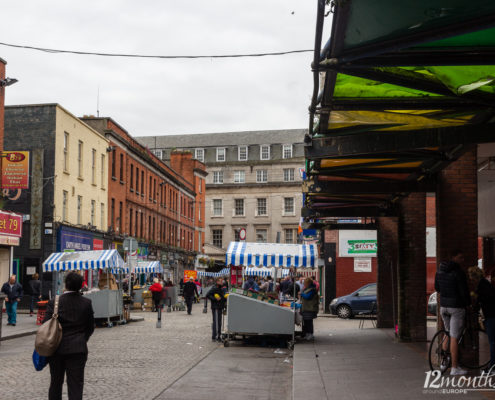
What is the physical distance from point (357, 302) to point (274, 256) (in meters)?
12.5

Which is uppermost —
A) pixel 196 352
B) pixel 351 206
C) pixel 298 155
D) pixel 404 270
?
pixel 298 155

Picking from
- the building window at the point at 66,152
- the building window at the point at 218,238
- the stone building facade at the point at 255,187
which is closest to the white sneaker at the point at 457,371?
the building window at the point at 66,152

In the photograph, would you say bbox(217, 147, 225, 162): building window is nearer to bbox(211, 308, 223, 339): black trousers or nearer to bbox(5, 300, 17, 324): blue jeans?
bbox(5, 300, 17, 324): blue jeans

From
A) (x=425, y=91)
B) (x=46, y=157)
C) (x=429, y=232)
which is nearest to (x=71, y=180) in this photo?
(x=46, y=157)

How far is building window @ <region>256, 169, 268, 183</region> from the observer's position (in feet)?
307

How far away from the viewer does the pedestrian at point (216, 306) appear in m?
19.5

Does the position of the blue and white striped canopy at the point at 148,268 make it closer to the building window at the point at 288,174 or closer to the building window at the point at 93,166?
the building window at the point at 93,166

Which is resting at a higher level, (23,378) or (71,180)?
(71,180)

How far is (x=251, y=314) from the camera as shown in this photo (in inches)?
728

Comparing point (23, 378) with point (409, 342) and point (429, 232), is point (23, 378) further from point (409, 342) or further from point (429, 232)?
point (429, 232)

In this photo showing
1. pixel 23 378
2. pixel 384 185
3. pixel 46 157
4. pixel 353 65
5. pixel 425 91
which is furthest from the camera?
pixel 46 157

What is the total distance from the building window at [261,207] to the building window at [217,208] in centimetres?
486

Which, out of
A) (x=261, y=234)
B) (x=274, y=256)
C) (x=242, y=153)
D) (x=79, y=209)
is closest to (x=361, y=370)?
(x=274, y=256)

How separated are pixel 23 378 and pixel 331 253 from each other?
2682 centimetres
